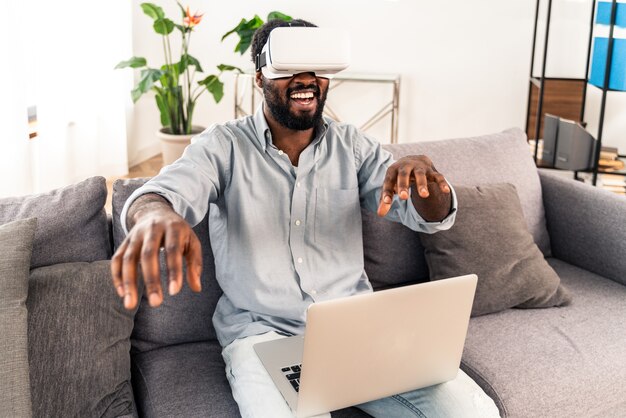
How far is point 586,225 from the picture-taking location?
2197 mm

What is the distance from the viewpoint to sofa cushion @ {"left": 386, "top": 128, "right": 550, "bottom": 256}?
2.13 m

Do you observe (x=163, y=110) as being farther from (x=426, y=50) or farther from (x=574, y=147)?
(x=574, y=147)

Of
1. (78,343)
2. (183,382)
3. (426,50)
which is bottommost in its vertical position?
(183,382)

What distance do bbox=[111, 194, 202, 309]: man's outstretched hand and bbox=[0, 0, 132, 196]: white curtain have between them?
232cm

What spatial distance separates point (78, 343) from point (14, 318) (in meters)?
0.15

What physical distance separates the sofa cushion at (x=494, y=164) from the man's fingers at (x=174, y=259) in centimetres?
114

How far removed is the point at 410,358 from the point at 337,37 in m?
0.67

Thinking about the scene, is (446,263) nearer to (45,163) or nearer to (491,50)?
(45,163)

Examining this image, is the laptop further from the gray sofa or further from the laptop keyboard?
the gray sofa

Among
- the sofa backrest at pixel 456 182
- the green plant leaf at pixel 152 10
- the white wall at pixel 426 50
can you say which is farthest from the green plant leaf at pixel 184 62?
the sofa backrest at pixel 456 182

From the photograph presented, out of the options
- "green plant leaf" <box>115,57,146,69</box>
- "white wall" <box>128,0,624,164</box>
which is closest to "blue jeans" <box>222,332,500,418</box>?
"green plant leaf" <box>115,57,146,69</box>

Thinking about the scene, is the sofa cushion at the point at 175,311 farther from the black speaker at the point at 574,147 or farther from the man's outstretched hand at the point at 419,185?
the black speaker at the point at 574,147

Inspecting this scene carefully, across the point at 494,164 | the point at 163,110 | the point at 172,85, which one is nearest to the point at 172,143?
the point at 163,110

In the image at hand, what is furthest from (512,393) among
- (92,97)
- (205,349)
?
(92,97)
